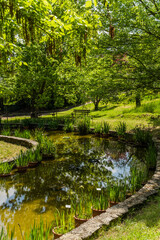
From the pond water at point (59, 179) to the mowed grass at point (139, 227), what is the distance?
4.42 ft

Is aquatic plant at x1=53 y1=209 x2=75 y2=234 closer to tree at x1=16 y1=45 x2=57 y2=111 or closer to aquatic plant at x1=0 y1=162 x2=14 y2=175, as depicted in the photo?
aquatic plant at x1=0 y1=162 x2=14 y2=175

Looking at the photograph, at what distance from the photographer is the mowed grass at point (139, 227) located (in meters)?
3.01

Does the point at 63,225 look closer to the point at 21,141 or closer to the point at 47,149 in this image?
the point at 47,149

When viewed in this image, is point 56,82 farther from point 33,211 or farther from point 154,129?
point 33,211

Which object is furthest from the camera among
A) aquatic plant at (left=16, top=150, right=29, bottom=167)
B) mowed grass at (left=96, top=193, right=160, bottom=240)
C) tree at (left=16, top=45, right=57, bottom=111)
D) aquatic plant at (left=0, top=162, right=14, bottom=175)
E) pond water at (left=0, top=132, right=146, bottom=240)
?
tree at (left=16, top=45, right=57, bottom=111)

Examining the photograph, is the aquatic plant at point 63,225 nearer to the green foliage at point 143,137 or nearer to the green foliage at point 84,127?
the green foliage at point 143,137

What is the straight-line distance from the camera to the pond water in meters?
4.79

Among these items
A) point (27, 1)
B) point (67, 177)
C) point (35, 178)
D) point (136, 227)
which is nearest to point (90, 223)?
point (136, 227)

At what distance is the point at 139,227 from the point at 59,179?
3861mm

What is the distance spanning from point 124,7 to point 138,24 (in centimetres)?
141

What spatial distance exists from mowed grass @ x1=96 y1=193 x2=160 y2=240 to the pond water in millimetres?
1346

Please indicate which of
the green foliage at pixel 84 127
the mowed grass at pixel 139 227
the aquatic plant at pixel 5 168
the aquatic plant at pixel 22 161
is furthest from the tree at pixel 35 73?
the mowed grass at pixel 139 227

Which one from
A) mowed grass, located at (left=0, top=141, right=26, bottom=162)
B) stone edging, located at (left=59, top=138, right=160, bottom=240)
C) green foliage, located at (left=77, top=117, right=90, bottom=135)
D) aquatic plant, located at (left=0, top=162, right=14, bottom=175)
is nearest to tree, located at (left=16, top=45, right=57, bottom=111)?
green foliage, located at (left=77, top=117, right=90, bottom=135)

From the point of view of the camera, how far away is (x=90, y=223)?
351cm
